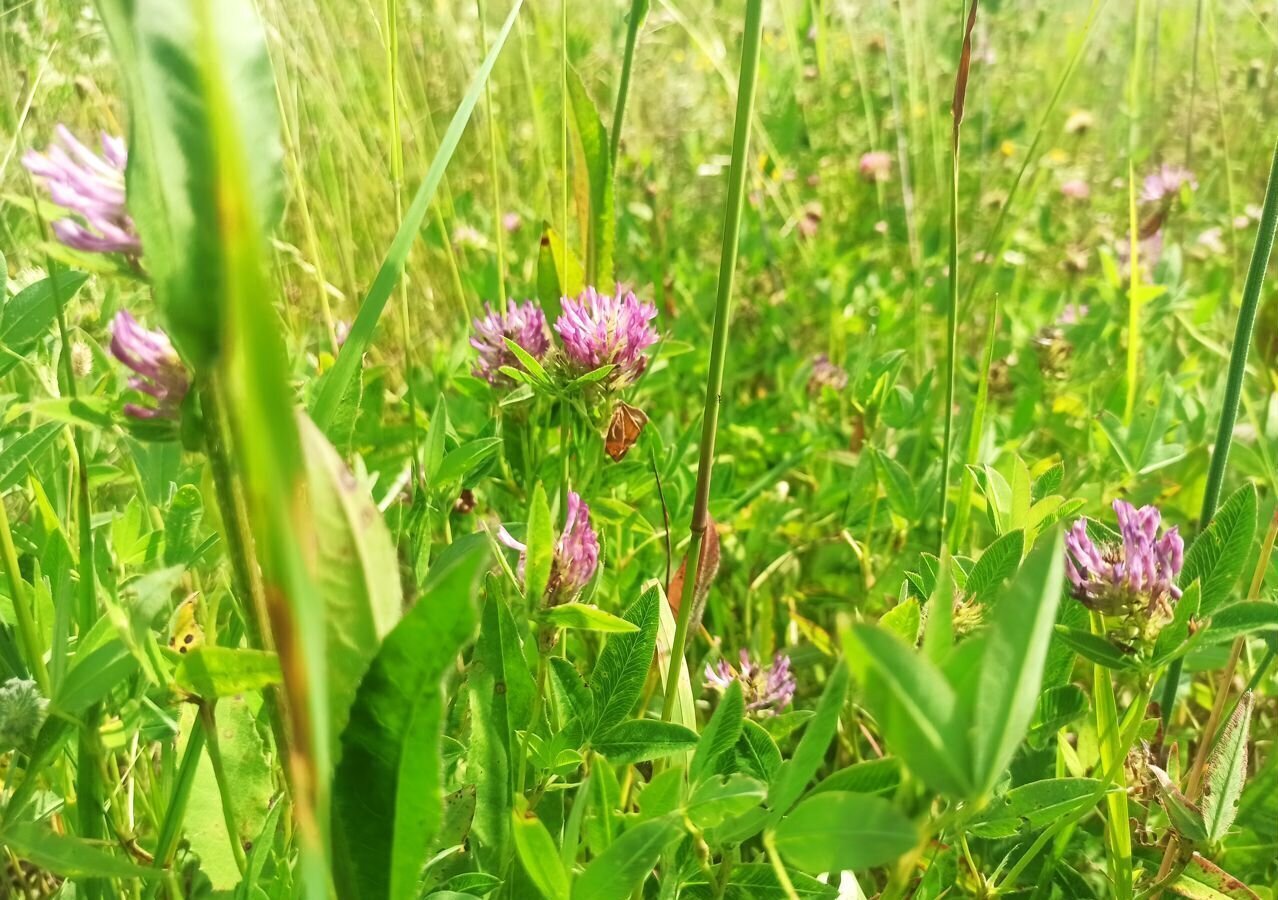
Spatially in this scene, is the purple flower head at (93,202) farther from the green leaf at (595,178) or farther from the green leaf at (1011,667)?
the green leaf at (595,178)

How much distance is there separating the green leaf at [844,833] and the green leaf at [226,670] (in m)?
0.22

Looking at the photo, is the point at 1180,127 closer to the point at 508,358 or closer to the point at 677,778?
the point at 508,358

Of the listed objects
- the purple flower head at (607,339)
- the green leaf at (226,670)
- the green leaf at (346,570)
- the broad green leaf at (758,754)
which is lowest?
the broad green leaf at (758,754)

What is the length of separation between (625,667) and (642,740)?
0.04m

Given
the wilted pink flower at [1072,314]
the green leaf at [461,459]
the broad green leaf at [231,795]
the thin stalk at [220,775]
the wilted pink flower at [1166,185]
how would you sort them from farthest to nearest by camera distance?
the wilted pink flower at [1166,185] < the wilted pink flower at [1072,314] < the green leaf at [461,459] < the broad green leaf at [231,795] < the thin stalk at [220,775]

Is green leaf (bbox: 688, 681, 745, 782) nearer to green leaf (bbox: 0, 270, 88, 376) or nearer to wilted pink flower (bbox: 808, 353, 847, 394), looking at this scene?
green leaf (bbox: 0, 270, 88, 376)

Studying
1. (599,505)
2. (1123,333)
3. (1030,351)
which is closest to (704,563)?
(599,505)

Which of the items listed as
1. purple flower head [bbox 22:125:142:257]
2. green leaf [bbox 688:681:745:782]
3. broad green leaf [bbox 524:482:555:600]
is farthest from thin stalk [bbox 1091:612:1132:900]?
purple flower head [bbox 22:125:142:257]

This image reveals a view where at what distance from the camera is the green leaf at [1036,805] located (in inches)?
22.1

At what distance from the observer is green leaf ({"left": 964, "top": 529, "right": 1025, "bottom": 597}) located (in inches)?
23.3

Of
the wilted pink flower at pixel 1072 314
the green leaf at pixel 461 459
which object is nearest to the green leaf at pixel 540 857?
the green leaf at pixel 461 459

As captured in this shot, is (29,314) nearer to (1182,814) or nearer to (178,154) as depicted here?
(178,154)

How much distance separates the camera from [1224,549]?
1.90ft

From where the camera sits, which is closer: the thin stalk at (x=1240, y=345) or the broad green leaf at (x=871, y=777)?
the broad green leaf at (x=871, y=777)
